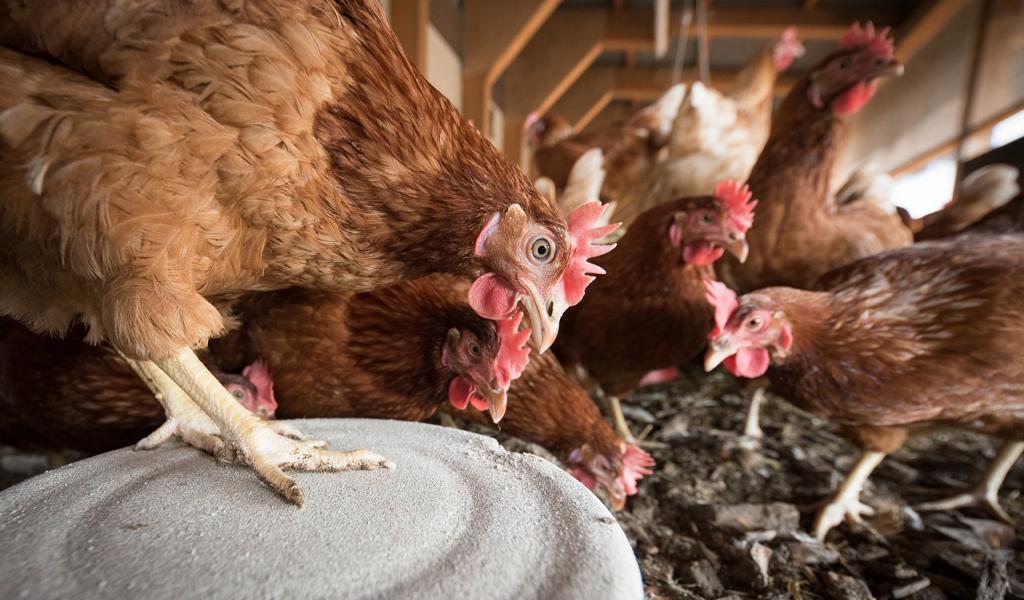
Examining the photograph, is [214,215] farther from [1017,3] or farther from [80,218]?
[1017,3]

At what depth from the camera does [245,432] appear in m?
0.75

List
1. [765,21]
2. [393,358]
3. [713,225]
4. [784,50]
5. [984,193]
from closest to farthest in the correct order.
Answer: [393,358]
[713,225]
[984,193]
[784,50]
[765,21]

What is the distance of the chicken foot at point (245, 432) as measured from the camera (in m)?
0.73

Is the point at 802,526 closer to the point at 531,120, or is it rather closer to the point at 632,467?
the point at 632,467

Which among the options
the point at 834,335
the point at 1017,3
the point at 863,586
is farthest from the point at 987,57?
the point at 863,586

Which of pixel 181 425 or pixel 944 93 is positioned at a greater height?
pixel 944 93

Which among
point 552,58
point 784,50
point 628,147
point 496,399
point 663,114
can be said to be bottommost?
point 496,399

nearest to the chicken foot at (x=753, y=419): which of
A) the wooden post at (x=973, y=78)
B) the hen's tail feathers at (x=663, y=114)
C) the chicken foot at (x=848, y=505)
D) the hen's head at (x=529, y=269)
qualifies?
the chicken foot at (x=848, y=505)

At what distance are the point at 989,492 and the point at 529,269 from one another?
4.89 ft

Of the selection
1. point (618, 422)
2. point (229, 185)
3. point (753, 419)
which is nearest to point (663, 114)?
point (753, 419)

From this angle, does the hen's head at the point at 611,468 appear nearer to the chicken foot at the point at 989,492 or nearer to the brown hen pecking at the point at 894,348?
the brown hen pecking at the point at 894,348

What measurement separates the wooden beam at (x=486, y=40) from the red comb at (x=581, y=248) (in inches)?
95.3

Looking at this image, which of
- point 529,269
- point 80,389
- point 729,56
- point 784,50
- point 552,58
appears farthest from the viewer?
point 729,56

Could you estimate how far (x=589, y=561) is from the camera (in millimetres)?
573
